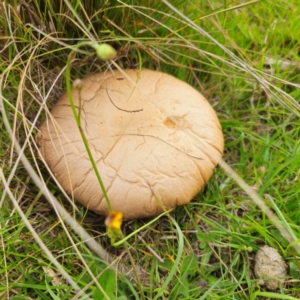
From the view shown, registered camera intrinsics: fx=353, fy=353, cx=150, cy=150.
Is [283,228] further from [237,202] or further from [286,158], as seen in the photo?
[286,158]

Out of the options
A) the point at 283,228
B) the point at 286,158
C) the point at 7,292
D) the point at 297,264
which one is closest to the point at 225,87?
the point at 286,158

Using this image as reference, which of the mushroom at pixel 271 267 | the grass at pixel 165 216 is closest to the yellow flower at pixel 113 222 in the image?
the grass at pixel 165 216

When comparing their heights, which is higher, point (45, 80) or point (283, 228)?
point (45, 80)

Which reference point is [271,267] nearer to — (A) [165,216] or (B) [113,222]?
(A) [165,216]

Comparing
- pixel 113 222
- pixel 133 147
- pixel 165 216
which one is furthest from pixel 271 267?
pixel 113 222

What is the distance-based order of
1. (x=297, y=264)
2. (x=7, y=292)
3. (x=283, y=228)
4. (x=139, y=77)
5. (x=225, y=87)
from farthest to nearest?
1. (x=225, y=87)
2. (x=139, y=77)
3. (x=283, y=228)
4. (x=297, y=264)
5. (x=7, y=292)
